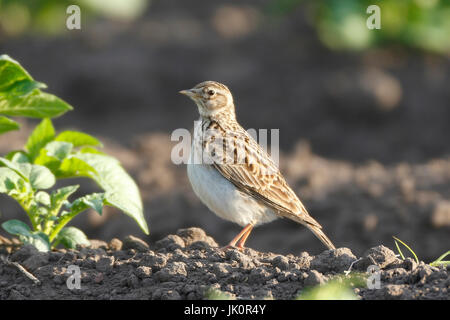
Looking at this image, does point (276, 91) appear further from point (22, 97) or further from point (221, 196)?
point (22, 97)

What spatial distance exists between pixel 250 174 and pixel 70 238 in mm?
1751

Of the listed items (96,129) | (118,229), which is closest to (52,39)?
(96,129)

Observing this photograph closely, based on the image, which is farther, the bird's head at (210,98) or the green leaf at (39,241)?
the bird's head at (210,98)

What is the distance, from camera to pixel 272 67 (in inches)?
604

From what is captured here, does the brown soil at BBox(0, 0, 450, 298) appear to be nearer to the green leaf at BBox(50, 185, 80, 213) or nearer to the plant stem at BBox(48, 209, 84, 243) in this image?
the plant stem at BBox(48, 209, 84, 243)

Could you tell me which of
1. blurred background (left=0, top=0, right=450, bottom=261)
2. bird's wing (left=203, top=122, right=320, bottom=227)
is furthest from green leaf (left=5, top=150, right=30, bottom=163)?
blurred background (left=0, top=0, right=450, bottom=261)

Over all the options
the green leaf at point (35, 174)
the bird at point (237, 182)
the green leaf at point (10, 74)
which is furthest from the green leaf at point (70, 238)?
the green leaf at point (10, 74)

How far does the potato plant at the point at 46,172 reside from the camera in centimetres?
643

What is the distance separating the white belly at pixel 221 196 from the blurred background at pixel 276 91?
2527 mm

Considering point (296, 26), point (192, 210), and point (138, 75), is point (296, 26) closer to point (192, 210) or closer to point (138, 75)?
point (138, 75)

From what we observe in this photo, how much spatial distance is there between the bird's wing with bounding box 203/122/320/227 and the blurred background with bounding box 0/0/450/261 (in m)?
2.38

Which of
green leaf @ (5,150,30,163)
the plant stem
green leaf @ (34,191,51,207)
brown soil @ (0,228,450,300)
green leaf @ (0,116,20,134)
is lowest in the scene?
brown soil @ (0,228,450,300)

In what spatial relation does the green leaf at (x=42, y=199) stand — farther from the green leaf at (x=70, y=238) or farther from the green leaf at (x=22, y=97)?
the green leaf at (x=22, y=97)

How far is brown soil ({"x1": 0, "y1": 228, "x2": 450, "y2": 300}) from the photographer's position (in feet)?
18.1
